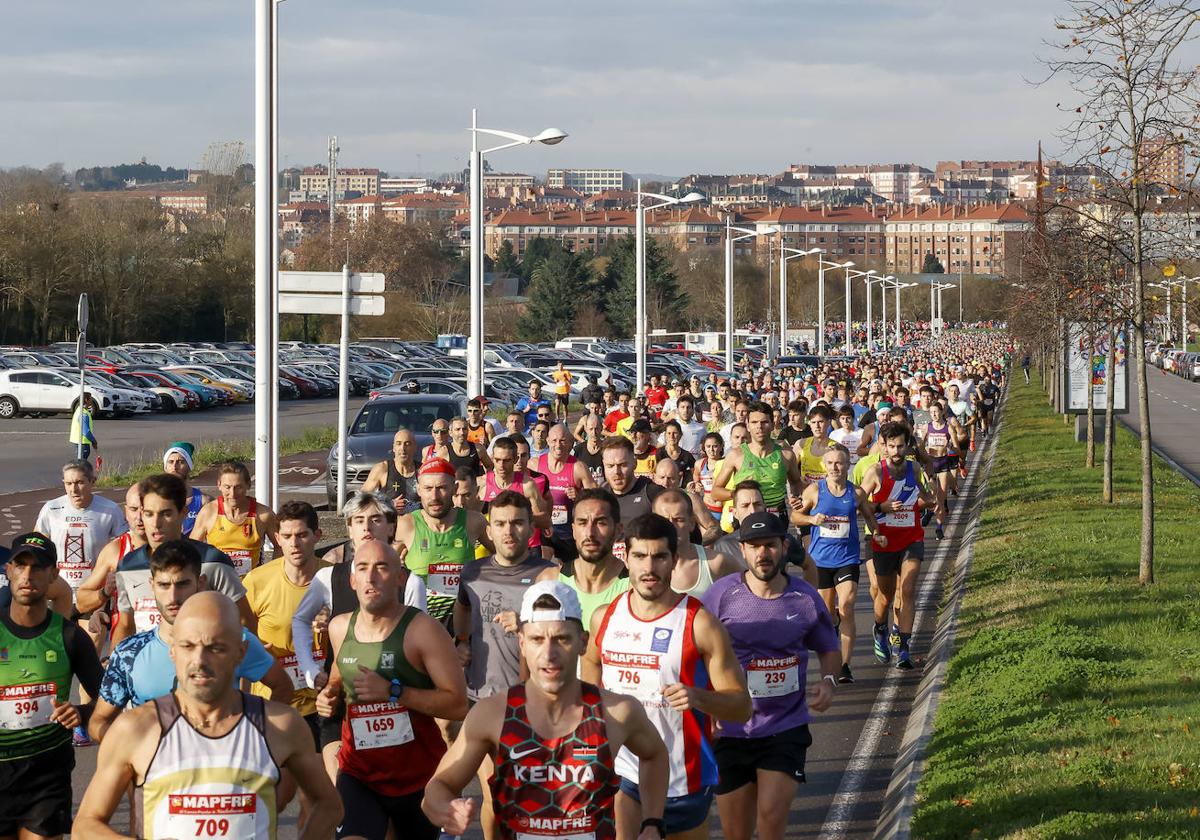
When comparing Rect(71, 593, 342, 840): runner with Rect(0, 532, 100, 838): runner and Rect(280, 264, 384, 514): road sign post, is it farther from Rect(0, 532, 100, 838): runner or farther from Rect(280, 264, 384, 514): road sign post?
Rect(280, 264, 384, 514): road sign post

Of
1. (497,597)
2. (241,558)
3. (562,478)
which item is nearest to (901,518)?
(562,478)

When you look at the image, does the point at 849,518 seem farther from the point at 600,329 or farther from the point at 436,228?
the point at 436,228

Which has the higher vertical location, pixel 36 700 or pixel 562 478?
pixel 562 478

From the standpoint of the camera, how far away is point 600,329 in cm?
11019

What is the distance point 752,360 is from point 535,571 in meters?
64.7

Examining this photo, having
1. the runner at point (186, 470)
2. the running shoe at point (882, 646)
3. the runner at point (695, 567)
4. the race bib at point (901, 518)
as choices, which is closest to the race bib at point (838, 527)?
the race bib at point (901, 518)

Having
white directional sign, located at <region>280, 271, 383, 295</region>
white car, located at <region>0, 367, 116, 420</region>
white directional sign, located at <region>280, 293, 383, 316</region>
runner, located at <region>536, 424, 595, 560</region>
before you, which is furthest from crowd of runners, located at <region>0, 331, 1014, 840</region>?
white car, located at <region>0, 367, 116, 420</region>

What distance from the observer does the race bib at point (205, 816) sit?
440 centimetres

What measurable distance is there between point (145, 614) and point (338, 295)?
1440 cm

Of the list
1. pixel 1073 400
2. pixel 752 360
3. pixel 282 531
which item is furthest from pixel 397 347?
pixel 282 531

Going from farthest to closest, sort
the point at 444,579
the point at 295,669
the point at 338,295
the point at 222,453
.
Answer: the point at 222,453 < the point at 338,295 < the point at 444,579 < the point at 295,669

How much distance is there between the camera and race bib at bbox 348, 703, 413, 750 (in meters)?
6.05

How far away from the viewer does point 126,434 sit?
144 feet

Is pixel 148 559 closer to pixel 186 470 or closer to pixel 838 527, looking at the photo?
pixel 186 470
